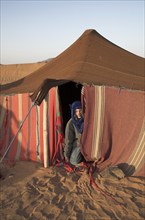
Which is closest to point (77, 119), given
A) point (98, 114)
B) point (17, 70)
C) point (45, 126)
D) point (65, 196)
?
point (98, 114)

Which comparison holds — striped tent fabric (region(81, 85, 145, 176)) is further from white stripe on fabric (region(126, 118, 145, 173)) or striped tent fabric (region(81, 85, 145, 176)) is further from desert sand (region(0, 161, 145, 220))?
desert sand (region(0, 161, 145, 220))

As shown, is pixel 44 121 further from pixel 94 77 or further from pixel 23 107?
pixel 94 77

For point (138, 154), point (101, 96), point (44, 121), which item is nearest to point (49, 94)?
point (44, 121)

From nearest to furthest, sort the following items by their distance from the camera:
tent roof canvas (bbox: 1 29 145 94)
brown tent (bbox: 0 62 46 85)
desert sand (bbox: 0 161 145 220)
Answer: desert sand (bbox: 0 161 145 220)
tent roof canvas (bbox: 1 29 145 94)
brown tent (bbox: 0 62 46 85)

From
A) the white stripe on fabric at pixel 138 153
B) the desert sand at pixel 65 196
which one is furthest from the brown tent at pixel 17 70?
the white stripe on fabric at pixel 138 153

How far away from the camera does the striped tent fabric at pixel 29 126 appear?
5.95 m

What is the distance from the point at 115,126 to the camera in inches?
226

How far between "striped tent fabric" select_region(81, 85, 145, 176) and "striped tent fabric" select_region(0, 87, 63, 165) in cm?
62

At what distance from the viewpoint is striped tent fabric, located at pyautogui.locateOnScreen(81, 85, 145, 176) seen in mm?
5652

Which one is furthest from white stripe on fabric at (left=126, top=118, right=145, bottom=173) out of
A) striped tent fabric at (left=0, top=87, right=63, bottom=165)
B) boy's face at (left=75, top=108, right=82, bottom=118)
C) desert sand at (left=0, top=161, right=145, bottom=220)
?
striped tent fabric at (left=0, top=87, right=63, bottom=165)

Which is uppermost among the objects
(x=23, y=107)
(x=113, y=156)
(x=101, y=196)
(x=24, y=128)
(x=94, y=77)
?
(x=94, y=77)

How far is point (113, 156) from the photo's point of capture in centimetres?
578

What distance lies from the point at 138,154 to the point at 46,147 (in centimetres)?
175

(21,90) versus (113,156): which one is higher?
(21,90)
